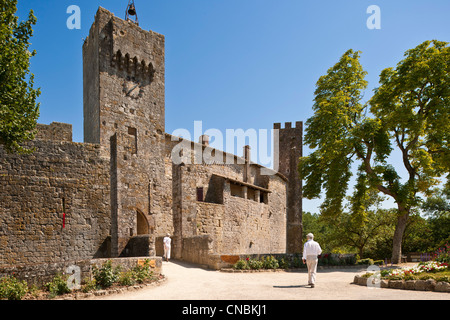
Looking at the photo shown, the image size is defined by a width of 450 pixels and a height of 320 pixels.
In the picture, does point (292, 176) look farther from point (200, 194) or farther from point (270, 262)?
point (270, 262)

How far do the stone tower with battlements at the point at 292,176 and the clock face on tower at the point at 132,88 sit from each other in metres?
19.9

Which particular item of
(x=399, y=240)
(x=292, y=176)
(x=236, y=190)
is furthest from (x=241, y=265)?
(x=292, y=176)

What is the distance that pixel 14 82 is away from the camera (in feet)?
45.0

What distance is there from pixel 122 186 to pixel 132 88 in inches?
390

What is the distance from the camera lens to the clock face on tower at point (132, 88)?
23.5 meters

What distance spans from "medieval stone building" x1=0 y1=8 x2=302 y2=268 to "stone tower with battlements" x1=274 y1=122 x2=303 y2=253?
4.85 metres

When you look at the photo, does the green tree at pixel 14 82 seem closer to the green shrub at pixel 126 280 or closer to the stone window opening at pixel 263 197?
the green shrub at pixel 126 280

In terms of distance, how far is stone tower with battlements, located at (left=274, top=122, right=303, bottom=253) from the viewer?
38812 mm

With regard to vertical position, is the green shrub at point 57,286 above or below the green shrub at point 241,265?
above

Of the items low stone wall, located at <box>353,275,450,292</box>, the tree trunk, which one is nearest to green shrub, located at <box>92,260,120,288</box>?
low stone wall, located at <box>353,275,450,292</box>

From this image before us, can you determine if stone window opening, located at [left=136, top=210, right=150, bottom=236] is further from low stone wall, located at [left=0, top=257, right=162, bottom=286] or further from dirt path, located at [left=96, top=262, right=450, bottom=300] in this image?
low stone wall, located at [left=0, top=257, right=162, bottom=286]

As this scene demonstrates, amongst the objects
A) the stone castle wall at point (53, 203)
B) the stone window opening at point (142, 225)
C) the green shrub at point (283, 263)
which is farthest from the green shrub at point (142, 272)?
the stone window opening at point (142, 225)

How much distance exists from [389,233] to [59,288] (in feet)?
102

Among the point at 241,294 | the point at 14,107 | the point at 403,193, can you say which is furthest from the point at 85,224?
the point at 403,193
